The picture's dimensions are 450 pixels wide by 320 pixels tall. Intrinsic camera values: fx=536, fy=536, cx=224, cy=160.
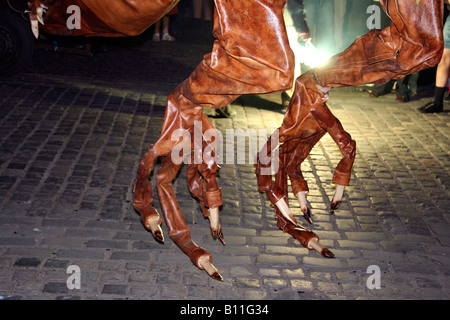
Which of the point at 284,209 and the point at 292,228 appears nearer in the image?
the point at 284,209

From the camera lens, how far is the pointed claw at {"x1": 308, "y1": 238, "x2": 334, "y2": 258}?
157 inches

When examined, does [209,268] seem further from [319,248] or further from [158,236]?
[319,248]

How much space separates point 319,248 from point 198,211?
1.17 meters

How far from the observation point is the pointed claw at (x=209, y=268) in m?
3.67

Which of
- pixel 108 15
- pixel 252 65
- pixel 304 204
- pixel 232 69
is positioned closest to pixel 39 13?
pixel 108 15

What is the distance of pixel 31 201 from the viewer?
182 inches

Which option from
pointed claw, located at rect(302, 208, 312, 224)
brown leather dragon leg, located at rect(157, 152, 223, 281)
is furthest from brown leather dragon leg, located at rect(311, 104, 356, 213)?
brown leather dragon leg, located at rect(157, 152, 223, 281)

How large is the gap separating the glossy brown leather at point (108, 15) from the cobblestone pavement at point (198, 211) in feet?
5.19

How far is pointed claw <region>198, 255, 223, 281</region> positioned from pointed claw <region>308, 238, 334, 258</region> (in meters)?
0.79

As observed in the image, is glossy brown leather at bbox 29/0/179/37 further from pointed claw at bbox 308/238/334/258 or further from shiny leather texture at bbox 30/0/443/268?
pointed claw at bbox 308/238/334/258

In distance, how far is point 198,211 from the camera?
4.68 m

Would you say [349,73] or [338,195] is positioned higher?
[349,73]
